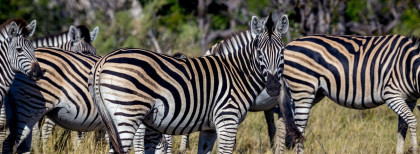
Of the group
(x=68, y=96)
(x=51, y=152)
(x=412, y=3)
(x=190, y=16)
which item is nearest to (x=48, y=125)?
(x=51, y=152)

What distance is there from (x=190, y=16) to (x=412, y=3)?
8.76 metres

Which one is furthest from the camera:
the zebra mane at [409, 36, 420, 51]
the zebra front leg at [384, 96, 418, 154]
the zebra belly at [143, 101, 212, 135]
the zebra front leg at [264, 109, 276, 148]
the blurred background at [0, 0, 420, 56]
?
the blurred background at [0, 0, 420, 56]

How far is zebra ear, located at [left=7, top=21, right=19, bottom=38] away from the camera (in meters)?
5.60

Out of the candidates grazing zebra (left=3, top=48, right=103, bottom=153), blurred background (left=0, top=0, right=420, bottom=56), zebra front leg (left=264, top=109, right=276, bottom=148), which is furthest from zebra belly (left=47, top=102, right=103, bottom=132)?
blurred background (left=0, top=0, right=420, bottom=56)

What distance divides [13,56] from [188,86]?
1826 mm

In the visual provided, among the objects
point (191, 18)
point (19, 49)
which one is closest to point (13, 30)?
point (19, 49)

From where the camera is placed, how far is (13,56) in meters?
5.65

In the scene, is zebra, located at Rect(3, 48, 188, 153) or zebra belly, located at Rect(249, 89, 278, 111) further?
zebra belly, located at Rect(249, 89, 278, 111)

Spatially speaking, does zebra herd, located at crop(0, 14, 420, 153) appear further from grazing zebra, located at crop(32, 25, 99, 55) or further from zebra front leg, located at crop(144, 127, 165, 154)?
grazing zebra, located at crop(32, 25, 99, 55)

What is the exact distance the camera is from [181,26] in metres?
21.3

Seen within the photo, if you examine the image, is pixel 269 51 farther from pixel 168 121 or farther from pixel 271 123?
pixel 271 123

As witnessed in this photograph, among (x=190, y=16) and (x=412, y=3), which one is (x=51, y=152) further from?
(x=190, y=16)

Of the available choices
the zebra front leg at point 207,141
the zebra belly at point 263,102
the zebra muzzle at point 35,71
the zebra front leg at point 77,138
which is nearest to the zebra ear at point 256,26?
the zebra front leg at point 207,141

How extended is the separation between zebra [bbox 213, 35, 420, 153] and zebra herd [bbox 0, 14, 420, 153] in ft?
0.04
